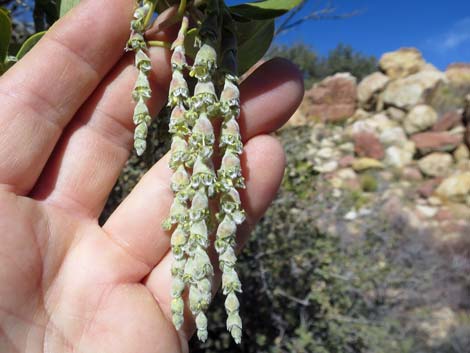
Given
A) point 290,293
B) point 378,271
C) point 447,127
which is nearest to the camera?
point 290,293

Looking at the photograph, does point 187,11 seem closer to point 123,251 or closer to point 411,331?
point 123,251

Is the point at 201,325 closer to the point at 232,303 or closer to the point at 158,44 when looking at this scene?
the point at 232,303

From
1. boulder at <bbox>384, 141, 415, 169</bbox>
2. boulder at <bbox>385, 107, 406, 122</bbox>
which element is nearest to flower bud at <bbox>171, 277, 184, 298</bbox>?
boulder at <bbox>384, 141, 415, 169</bbox>

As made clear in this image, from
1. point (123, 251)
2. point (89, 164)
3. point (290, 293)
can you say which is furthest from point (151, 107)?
point (290, 293)

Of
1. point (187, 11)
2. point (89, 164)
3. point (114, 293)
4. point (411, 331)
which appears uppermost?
point (187, 11)

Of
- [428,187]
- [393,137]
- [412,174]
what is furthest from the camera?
[393,137]

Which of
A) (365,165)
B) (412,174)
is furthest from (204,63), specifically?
(412,174)

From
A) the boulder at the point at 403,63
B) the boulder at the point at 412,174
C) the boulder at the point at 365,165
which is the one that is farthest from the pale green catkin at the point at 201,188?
the boulder at the point at 403,63
